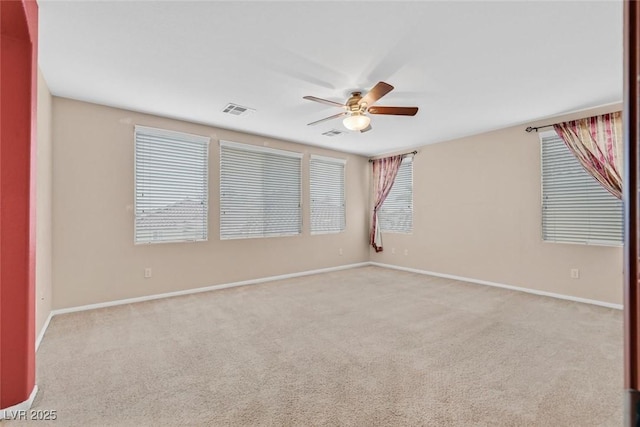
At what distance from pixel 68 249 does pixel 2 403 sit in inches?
91.3

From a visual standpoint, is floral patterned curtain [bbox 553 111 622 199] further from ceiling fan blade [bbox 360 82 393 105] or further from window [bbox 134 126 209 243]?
window [bbox 134 126 209 243]

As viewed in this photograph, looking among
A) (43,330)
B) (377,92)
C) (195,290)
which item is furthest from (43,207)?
(377,92)

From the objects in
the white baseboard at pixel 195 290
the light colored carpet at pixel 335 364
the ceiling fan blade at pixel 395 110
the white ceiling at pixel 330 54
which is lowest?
the light colored carpet at pixel 335 364

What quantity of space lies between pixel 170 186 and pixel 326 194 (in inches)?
122

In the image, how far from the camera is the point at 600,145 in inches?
154

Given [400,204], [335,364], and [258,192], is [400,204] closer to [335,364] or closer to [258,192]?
[258,192]

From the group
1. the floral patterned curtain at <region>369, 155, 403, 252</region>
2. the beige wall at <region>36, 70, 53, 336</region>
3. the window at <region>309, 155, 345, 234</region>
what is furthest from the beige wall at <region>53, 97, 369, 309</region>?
the floral patterned curtain at <region>369, 155, 403, 252</region>

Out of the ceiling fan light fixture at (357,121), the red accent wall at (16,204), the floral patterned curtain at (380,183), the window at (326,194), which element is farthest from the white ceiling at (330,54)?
the floral patterned curtain at (380,183)

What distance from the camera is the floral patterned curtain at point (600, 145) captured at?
12.4ft

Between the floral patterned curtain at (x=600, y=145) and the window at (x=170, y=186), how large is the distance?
5.28 meters

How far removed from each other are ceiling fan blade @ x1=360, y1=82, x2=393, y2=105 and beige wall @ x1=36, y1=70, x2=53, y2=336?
3218 mm

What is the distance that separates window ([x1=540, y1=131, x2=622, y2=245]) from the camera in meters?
3.90

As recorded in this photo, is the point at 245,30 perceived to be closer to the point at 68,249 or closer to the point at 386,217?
the point at 68,249

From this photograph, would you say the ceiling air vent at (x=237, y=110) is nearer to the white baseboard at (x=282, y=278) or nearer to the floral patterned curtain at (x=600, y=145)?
the white baseboard at (x=282, y=278)
